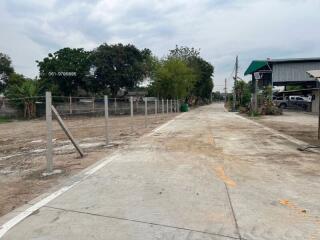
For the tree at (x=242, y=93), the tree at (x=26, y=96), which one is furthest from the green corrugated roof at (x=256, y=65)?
the tree at (x=26, y=96)

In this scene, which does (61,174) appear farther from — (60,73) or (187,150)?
(60,73)

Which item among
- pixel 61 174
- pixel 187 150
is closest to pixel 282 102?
pixel 187 150

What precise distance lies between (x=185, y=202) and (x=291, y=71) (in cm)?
4517

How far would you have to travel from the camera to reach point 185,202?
595 centimetres

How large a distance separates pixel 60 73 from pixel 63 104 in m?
23.1

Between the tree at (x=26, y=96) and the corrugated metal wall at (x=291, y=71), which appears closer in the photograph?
the tree at (x=26, y=96)

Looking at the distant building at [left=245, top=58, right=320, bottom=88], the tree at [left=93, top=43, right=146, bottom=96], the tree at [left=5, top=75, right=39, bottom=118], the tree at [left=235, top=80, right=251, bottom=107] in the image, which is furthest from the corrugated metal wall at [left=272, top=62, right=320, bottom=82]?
the tree at [left=5, top=75, right=39, bottom=118]

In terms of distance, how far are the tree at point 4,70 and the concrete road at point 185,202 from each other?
56147 millimetres

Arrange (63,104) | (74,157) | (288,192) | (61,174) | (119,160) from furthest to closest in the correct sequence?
(63,104) → (74,157) → (119,160) → (61,174) → (288,192)

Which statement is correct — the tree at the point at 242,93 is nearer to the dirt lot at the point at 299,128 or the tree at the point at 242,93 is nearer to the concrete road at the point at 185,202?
the dirt lot at the point at 299,128

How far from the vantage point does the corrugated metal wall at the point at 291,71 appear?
47.8 m

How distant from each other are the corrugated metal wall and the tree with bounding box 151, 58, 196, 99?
12840mm

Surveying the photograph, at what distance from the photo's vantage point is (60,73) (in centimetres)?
5153

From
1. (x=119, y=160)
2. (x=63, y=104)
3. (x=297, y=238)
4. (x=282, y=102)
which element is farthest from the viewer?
(x=282, y=102)
